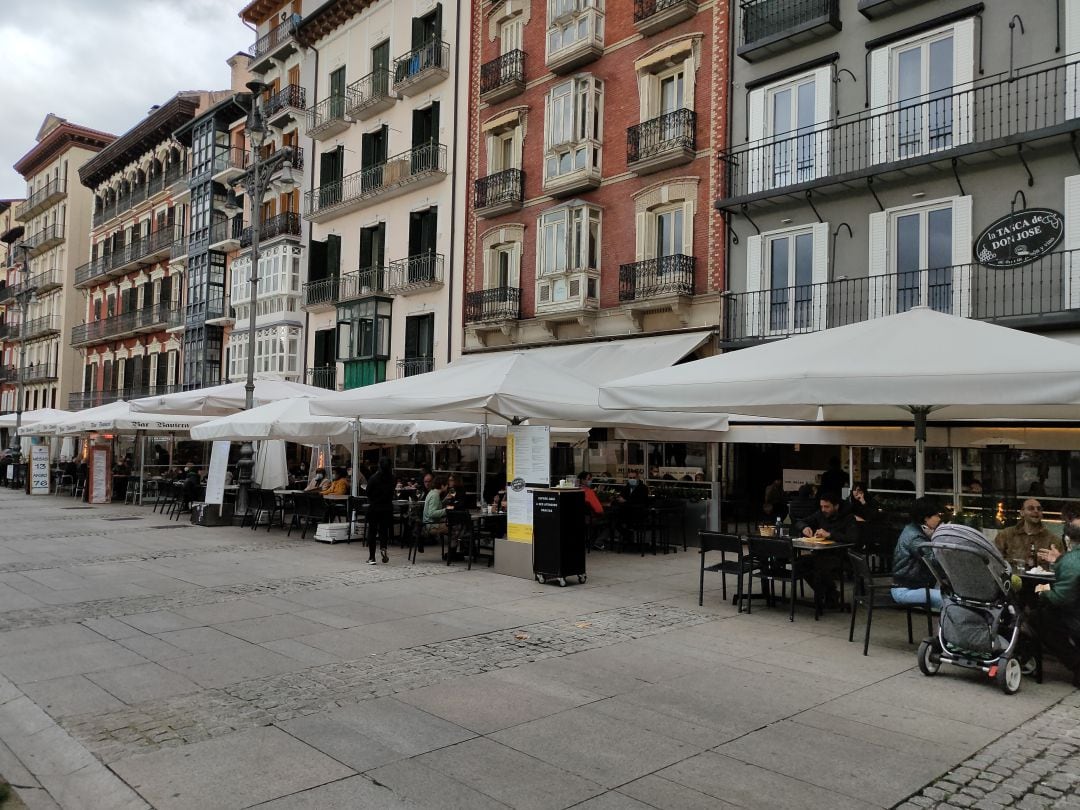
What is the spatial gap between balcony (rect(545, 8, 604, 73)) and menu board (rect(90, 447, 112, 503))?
59.7ft

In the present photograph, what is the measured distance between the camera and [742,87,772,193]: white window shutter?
17.9 meters

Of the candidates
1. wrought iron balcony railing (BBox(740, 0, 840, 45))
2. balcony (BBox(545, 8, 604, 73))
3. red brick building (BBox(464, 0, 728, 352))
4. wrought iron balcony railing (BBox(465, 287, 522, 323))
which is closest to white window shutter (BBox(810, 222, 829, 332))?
red brick building (BBox(464, 0, 728, 352))

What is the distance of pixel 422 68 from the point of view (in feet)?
86.9

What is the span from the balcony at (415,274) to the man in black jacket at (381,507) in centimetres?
1339

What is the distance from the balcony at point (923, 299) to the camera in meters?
13.5

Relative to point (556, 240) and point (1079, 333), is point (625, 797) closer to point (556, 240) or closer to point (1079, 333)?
point (1079, 333)

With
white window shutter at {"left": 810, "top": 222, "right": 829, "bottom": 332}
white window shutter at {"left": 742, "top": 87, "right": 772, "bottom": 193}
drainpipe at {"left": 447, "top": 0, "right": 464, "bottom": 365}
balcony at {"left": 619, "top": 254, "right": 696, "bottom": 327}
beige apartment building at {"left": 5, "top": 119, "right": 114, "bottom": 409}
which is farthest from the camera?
beige apartment building at {"left": 5, "top": 119, "right": 114, "bottom": 409}

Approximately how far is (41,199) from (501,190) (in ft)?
157

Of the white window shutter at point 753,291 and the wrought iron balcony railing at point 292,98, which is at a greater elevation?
the wrought iron balcony railing at point 292,98

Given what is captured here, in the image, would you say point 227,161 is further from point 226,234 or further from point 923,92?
point 923,92

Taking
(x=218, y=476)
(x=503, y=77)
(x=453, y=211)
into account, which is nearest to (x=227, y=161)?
(x=453, y=211)

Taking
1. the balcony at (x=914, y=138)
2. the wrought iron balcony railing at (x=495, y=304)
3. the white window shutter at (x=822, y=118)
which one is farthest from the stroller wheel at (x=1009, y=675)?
the wrought iron balcony railing at (x=495, y=304)

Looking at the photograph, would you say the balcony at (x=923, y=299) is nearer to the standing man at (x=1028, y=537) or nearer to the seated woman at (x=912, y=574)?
the standing man at (x=1028, y=537)

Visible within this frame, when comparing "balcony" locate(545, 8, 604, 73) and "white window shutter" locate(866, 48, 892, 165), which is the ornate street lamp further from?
"white window shutter" locate(866, 48, 892, 165)
